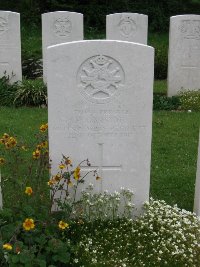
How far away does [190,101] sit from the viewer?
30.9 feet

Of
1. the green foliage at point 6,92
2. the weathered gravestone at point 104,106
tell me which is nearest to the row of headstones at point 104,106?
the weathered gravestone at point 104,106

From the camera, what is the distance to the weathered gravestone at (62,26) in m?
9.88

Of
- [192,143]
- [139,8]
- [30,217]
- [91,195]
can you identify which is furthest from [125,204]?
[139,8]

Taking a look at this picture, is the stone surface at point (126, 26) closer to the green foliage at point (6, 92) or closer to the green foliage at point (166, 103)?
the green foliage at point (166, 103)

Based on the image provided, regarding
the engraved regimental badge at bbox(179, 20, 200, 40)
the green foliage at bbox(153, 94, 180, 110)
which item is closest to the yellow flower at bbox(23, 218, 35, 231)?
the green foliage at bbox(153, 94, 180, 110)

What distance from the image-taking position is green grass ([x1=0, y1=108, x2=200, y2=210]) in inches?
207

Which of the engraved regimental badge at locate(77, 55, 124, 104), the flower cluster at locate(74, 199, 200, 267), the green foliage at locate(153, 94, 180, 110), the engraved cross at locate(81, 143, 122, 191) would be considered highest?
the engraved regimental badge at locate(77, 55, 124, 104)

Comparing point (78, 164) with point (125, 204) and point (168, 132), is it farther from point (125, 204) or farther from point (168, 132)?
point (168, 132)

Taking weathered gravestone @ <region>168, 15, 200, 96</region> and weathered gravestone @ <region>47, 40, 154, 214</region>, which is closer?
weathered gravestone @ <region>47, 40, 154, 214</region>

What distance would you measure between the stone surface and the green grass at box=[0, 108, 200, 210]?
2.46m

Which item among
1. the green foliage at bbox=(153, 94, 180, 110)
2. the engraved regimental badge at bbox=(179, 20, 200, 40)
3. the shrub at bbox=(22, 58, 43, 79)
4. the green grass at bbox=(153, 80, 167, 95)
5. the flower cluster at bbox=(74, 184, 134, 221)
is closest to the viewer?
the flower cluster at bbox=(74, 184, 134, 221)

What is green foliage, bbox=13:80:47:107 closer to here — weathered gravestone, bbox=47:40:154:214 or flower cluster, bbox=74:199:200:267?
weathered gravestone, bbox=47:40:154:214

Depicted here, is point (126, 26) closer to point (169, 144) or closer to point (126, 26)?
point (126, 26)

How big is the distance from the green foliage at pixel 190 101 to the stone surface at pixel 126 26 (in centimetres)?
173
